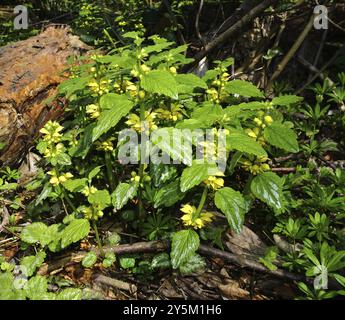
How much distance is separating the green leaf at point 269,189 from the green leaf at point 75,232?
40.5 inches

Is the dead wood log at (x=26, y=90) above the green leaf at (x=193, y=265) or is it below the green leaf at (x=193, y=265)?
above

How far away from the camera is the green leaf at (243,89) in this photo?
2070 millimetres

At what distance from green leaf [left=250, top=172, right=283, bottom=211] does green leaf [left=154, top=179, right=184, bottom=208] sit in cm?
45

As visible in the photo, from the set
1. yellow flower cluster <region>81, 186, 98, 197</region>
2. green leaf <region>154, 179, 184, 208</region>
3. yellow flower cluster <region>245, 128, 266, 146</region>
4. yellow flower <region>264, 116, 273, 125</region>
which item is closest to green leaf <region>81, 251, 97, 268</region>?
yellow flower cluster <region>81, 186, 98, 197</region>

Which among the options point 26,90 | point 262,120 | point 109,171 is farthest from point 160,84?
point 26,90

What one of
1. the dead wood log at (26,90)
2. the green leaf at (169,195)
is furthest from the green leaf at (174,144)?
the dead wood log at (26,90)

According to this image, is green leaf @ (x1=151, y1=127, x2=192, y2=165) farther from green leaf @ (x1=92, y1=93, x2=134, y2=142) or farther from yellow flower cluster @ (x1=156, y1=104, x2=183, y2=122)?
yellow flower cluster @ (x1=156, y1=104, x2=183, y2=122)

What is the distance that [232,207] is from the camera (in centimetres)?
170

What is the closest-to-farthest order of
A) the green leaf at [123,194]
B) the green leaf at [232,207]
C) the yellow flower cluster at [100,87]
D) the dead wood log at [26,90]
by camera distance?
the green leaf at [232,207] < the green leaf at [123,194] < the yellow flower cluster at [100,87] < the dead wood log at [26,90]

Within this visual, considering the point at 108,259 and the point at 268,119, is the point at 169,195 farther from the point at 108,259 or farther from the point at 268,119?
the point at 268,119

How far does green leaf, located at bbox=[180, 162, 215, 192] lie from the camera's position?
5.13ft

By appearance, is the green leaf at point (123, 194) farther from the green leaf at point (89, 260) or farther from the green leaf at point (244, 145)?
the green leaf at point (244, 145)

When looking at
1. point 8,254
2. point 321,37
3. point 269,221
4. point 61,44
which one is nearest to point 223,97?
point 269,221

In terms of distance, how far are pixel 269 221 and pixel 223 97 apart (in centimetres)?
102
